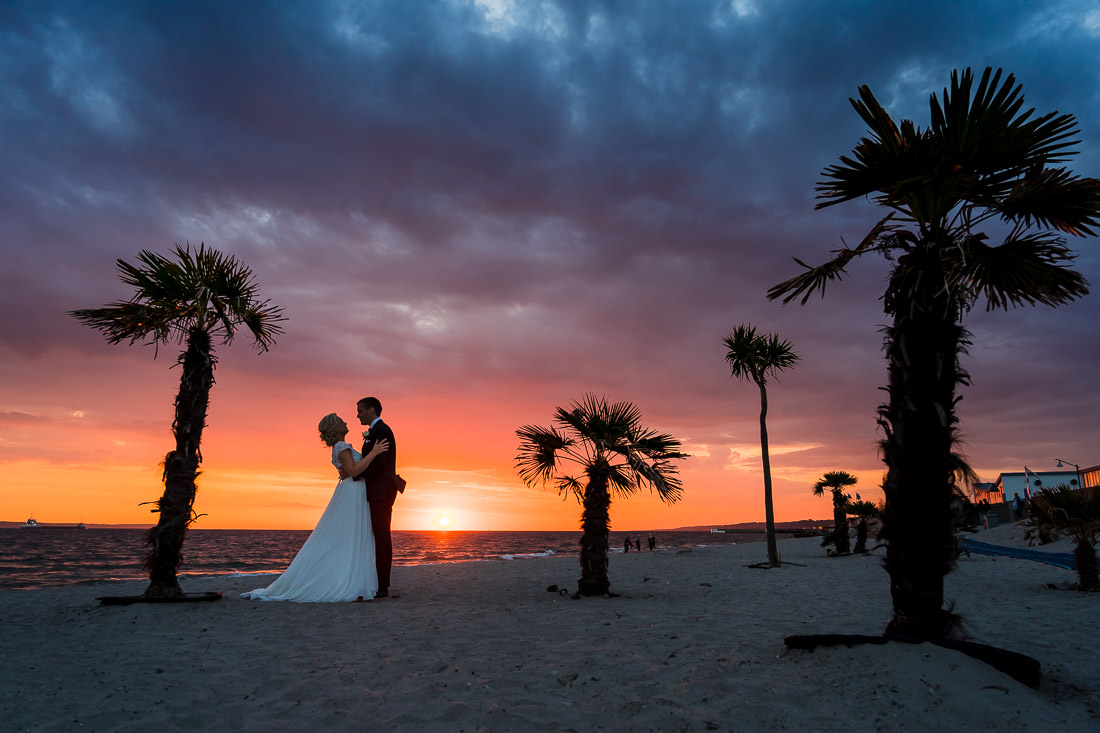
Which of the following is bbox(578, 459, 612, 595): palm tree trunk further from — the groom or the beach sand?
the groom

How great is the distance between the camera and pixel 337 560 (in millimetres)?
9547

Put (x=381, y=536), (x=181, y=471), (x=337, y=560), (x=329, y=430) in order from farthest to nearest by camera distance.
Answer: (x=329, y=430) → (x=381, y=536) → (x=337, y=560) → (x=181, y=471)

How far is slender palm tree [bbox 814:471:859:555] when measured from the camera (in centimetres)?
2402

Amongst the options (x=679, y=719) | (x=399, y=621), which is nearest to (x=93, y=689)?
(x=399, y=621)

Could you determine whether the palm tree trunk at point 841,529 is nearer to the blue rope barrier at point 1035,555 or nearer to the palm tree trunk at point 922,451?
the blue rope barrier at point 1035,555

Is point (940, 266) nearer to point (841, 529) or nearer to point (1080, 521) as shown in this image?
point (1080, 521)

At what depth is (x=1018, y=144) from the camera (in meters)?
5.10

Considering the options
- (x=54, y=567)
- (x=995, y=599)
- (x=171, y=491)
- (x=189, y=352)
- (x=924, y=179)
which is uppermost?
(x=924, y=179)

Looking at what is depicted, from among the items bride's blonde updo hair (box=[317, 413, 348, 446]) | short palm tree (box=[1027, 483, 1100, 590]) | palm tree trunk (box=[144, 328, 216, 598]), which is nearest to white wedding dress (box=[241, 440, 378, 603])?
bride's blonde updo hair (box=[317, 413, 348, 446])

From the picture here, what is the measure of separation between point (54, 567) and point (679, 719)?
39.4m

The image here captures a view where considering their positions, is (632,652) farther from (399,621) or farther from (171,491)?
(171,491)

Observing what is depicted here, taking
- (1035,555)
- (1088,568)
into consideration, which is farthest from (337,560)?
(1035,555)

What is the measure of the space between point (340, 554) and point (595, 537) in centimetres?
479

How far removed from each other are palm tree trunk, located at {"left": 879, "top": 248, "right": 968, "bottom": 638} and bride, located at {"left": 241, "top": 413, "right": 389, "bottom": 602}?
781 centimetres
